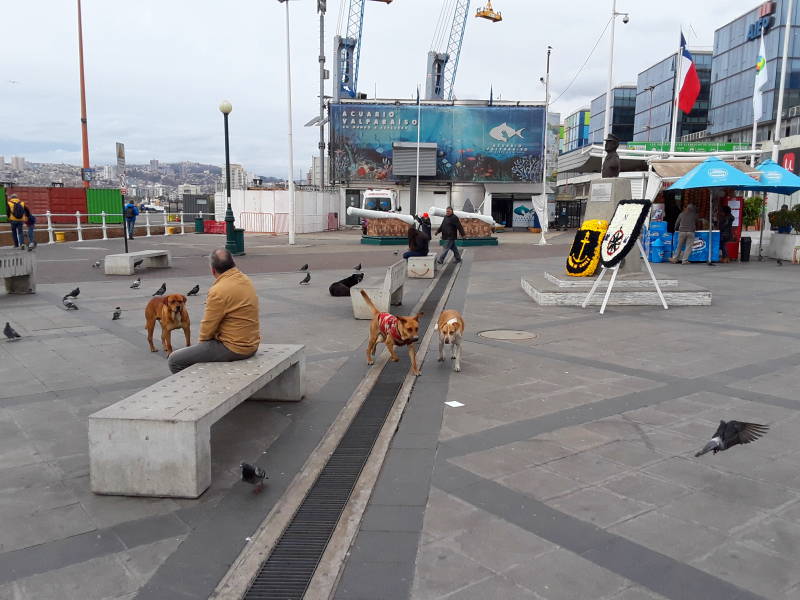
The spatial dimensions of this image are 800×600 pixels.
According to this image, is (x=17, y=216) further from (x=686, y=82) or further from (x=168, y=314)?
(x=686, y=82)

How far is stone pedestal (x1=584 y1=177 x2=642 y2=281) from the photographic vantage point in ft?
43.2

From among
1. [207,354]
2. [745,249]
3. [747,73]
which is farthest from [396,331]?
[747,73]

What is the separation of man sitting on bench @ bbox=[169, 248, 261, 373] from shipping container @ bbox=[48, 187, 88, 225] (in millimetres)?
39984

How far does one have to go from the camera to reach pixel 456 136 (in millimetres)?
51000

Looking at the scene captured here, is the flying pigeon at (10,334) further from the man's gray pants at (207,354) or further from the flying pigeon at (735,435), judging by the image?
the flying pigeon at (735,435)

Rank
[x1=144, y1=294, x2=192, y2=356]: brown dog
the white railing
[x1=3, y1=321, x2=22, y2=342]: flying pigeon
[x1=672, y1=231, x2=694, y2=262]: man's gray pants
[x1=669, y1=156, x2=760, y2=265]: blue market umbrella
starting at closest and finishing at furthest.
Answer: [x1=144, y1=294, x2=192, y2=356]: brown dog, [x1=3, y1=321, x2=22, y2=342]: flying pigeon, [x1=669, y1=156, x2=760, y2=265]: blue market umbrella, [x1=672, y1=231, x2=694, y2=262]: man's gray pants, the white railing

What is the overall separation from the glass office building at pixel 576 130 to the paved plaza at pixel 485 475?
103 m

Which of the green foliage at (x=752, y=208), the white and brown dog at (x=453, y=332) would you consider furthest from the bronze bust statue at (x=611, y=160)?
the green foliage at (x=752, y=208)

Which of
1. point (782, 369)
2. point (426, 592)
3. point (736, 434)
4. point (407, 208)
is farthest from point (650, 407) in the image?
point (407, 208)

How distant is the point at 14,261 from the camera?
12.3 m

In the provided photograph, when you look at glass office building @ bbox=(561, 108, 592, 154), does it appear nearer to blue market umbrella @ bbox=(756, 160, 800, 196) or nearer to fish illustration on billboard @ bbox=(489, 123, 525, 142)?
fish illustration on billboard @ bbox=(489, 123, 525, 142)

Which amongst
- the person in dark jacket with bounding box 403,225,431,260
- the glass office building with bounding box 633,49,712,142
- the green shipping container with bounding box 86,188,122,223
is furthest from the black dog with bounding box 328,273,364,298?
the glass office building with bounding box 633,49,712,142

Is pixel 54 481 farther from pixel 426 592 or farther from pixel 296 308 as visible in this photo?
pixel 296 308

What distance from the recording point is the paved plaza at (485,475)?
126 inches
